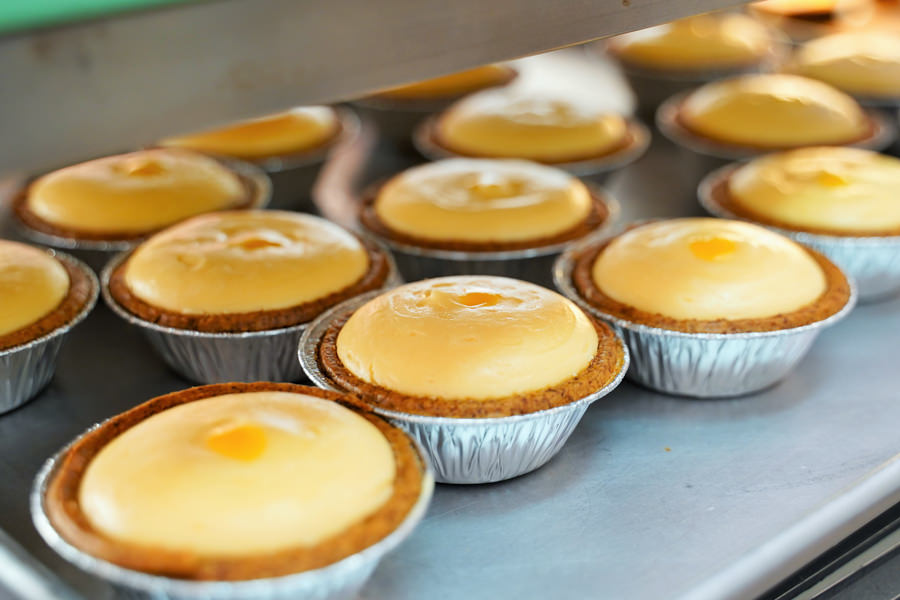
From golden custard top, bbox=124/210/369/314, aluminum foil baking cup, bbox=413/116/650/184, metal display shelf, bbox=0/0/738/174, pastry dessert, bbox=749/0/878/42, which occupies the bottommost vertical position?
aluminum foil baking cup, bbox=413/116/650/184

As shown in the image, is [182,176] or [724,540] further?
[182,176]

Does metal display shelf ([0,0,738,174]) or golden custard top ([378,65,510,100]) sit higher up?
metal display shelf ([0,0,738,174])

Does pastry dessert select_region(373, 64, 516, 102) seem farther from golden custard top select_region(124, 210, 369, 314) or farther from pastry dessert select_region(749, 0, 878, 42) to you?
pastry dessert select_region(749, 0, 878, 42)

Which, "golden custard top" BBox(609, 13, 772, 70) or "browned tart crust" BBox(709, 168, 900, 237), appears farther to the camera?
"golden custard top" BBox(609, 13, 772, 70)

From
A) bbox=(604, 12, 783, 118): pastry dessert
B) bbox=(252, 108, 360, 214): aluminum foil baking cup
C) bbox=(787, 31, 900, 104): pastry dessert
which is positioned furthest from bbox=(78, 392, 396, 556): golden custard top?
bbox=(787, 31, 900, 104): pastry dessert

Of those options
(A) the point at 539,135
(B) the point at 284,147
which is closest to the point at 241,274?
(B) the point at 284,147

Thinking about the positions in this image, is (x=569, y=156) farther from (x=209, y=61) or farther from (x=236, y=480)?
(x=209, y=61)

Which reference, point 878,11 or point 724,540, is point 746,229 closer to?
point 724,540

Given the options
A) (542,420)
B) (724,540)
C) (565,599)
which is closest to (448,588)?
(565,599)
